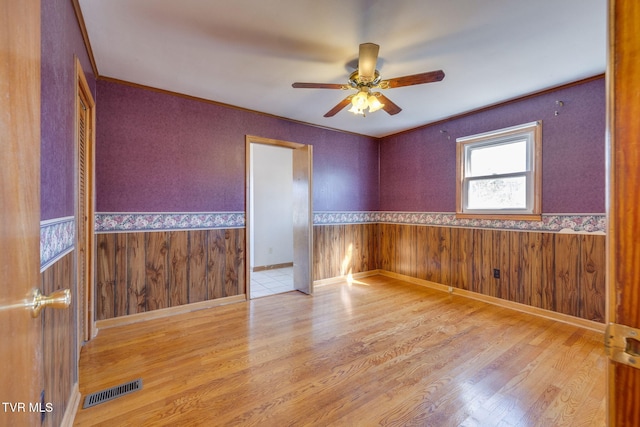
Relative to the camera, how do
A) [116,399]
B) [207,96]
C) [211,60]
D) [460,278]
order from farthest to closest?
[460,278], [207,96], [211,60], [116,399]

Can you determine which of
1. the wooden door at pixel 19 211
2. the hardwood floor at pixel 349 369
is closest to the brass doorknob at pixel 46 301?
the wooden door at pixel 19 211

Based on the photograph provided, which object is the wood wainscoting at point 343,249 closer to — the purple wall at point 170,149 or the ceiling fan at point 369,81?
the purple wall at point 170,149

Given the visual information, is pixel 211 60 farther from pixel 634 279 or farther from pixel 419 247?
pixel 419 247

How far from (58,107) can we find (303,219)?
2.86m

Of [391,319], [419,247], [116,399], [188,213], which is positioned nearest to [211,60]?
[188,213]

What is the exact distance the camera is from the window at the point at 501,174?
307 centimetres

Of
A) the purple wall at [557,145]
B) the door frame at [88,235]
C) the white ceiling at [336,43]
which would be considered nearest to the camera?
the white ceiling at [336,43]

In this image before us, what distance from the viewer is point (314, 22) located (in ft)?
6.15

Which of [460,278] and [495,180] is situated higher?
[495,180]

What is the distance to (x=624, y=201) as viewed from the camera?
0.54m

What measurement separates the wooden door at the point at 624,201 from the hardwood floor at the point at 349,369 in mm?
1299

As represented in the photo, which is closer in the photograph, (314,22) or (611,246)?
(611,246)

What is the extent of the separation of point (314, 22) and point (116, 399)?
2773mm

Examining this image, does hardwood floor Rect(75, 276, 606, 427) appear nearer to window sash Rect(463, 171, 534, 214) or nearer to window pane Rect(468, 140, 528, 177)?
window sash Rect(463, 171, 534, 214)
